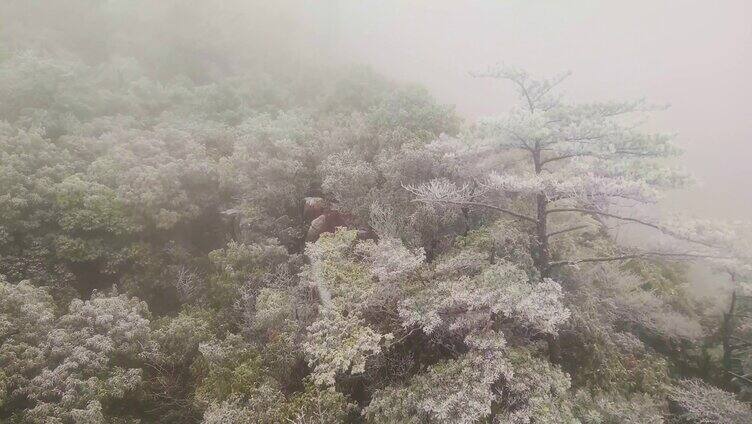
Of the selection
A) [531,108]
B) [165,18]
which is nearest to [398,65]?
[165,18]

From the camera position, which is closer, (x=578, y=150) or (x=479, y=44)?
(x=578, y=150)

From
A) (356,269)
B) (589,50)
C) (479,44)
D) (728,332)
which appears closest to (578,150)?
(356,269)

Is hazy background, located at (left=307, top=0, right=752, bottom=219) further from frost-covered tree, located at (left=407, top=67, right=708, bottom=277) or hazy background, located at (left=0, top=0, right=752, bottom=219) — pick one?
frost-covered tree, located at (left=407, top=67, right=708, bottom=277)

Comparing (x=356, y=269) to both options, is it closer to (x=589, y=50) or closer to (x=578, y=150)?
(x=578, y=150)

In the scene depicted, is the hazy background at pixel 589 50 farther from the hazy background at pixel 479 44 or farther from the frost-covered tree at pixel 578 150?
the frost-covered tree at pixel 578 150

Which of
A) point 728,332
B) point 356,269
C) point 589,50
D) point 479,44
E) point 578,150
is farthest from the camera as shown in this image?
point 479,44

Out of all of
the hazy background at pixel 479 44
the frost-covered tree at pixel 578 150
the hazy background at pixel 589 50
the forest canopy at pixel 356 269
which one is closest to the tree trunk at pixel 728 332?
the forest canopy at pixel 356 269

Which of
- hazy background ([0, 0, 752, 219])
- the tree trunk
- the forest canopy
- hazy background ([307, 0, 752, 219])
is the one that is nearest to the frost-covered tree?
the forest canopy
